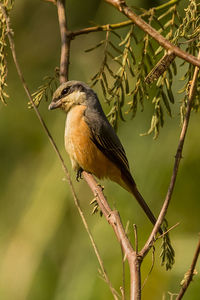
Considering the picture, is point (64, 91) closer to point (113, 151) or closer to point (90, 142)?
point (90, 142)

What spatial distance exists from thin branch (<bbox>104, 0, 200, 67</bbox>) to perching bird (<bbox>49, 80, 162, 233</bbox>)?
166 cm

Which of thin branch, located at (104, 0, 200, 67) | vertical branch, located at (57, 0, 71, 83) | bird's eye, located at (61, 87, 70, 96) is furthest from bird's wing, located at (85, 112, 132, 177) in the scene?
thin branch, located at (104, 0, 200, 67)

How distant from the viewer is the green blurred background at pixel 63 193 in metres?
4.27

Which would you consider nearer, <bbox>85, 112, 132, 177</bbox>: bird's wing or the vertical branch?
the vertical branch

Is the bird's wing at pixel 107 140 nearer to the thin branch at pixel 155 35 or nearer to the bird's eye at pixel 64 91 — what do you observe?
the bird's eye at pixel 64 91

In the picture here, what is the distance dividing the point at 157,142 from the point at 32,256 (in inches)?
52.0

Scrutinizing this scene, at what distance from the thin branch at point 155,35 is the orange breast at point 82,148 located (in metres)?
1.71

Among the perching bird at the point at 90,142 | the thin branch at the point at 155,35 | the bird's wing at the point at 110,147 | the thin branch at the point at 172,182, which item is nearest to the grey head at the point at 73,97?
the perching bird at the point at 90,142

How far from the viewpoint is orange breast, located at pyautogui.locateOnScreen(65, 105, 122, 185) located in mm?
3820

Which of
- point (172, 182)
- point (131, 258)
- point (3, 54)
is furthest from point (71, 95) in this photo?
point (131, 258)

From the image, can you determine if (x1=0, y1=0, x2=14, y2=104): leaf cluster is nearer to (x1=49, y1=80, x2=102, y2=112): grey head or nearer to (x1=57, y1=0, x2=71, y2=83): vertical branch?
(x1=57, y1=0, x2=71, y2=83): vertical branch

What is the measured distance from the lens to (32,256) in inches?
191

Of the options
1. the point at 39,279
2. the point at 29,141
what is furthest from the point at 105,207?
the point at 29,141

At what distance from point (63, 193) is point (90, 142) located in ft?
3.46
